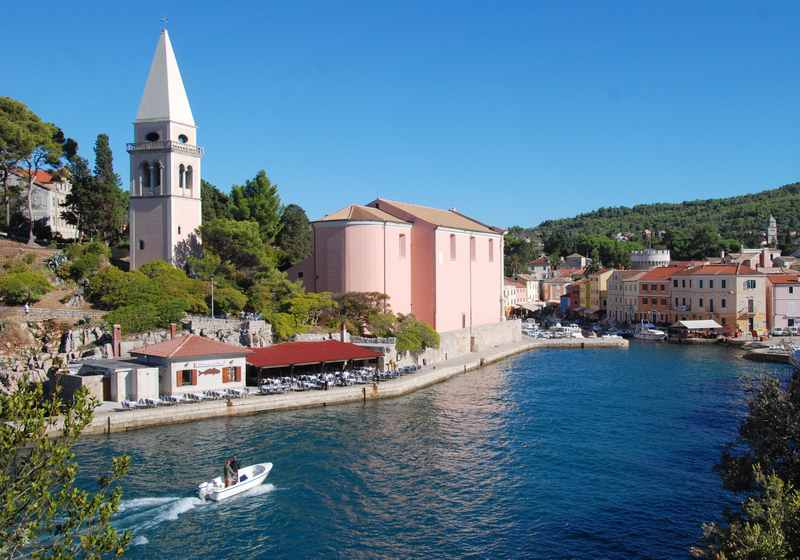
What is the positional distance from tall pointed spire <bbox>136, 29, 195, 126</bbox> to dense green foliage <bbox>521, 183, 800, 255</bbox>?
7493 centimetres

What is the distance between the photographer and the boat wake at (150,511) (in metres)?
16.5

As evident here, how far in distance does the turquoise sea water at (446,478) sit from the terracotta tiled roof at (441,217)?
671 inches

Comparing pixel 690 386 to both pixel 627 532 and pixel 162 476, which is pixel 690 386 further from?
pixel 162 476

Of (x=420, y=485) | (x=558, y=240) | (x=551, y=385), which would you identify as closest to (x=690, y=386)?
(x=551, y=385)

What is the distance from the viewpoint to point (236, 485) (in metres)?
18.9

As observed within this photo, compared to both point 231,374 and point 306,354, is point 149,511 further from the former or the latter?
point 306,354

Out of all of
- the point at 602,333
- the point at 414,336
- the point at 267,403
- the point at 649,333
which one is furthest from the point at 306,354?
the point at 602,333

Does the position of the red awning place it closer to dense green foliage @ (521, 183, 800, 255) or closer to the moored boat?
the moored boat

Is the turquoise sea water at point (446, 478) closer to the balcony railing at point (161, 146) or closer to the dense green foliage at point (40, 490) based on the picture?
the dense green foliage at point (40, 490)

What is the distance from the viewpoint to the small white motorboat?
1856 cm

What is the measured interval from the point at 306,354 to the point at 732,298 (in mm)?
40969

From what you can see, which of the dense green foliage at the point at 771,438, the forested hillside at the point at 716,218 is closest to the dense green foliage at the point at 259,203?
the dense green foliage at the point at 771,438

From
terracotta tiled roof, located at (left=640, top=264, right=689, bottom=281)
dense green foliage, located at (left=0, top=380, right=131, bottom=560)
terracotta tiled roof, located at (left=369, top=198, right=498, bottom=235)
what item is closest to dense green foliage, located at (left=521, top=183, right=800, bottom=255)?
terracotta tiled roof, located at (left=640, top=264, right=689, bottom=281)

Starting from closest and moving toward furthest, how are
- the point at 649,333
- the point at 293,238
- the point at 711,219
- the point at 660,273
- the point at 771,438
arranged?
the point at 771,438 → the point at 293,238 → the point at 649,333 → the point at 660,273 → the point at 711,219
